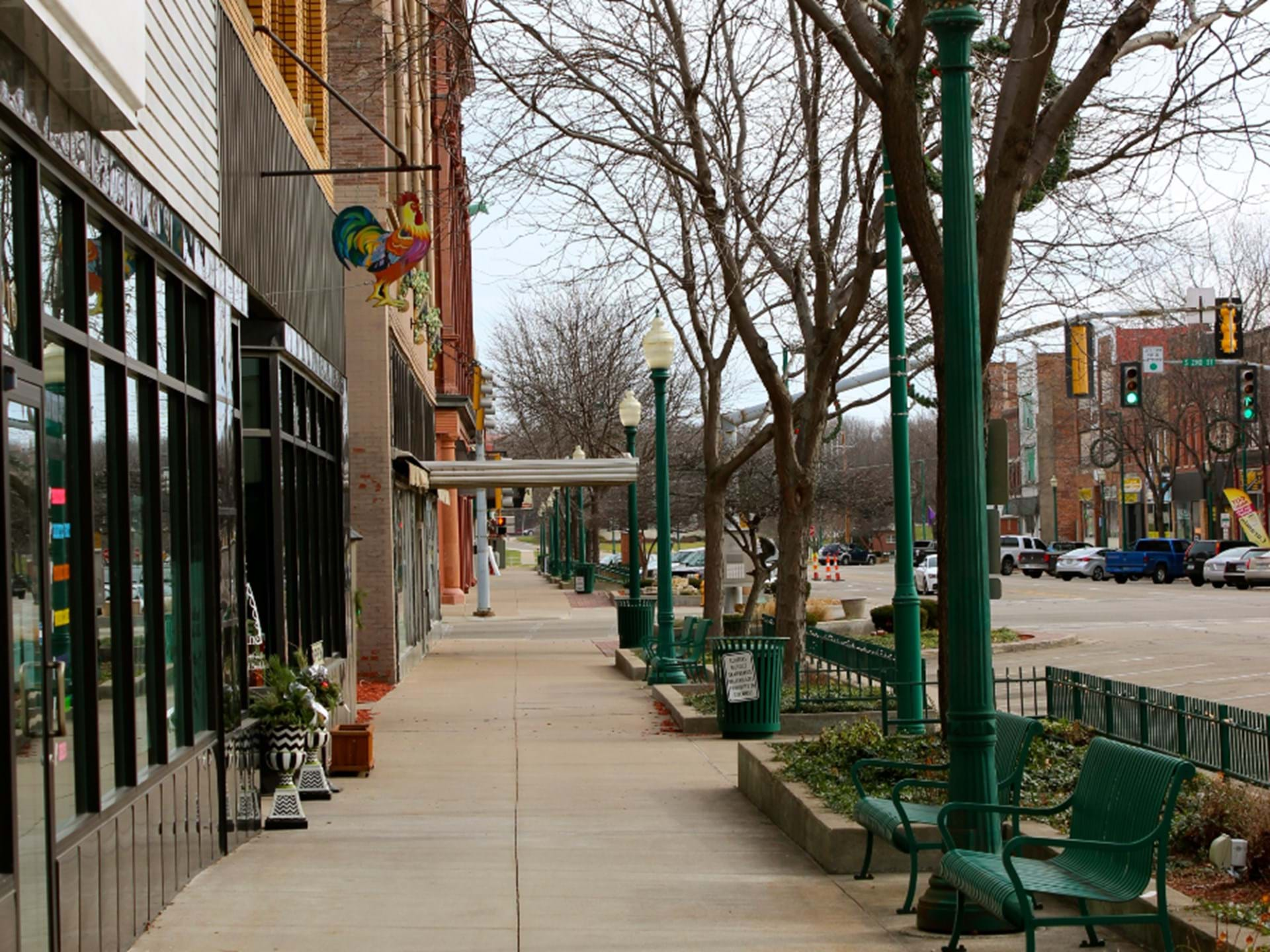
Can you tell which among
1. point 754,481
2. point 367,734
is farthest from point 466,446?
point 367,734

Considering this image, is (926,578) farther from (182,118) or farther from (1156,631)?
(182,118)

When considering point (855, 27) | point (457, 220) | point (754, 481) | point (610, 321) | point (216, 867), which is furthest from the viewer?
point (610, 321)

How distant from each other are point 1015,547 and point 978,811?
Answer: 65088mm

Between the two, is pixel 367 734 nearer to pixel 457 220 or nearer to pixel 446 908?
pixel 446 908

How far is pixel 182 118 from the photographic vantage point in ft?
30.9

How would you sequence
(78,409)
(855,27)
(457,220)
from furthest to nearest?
(457,220) < (855,27) < (78,409)

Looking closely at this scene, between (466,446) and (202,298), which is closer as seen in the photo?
(202,298)

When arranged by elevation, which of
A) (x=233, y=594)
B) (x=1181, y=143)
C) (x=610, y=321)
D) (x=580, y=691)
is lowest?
(x=580, y=691)

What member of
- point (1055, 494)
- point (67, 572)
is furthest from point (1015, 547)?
point (67, 572)

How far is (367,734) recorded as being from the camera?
1368cm

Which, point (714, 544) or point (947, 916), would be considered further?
point (714, 544)

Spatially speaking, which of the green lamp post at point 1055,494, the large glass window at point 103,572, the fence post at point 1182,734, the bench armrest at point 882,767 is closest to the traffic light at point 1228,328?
the fence post at point 1182,734

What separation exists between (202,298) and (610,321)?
43568 mm

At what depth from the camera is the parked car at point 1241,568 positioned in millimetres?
51844
